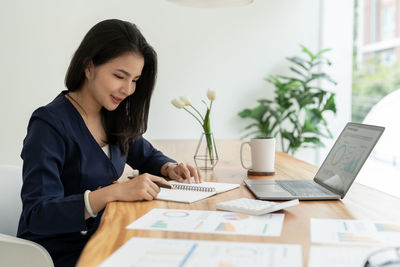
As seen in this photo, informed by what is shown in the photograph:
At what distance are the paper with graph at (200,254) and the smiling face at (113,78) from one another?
2.62 feet

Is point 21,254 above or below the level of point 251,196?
below

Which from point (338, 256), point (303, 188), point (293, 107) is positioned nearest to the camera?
point (338, 256)

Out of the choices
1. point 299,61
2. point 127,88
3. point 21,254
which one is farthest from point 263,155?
point 299,61

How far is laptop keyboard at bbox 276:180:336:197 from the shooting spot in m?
1.26

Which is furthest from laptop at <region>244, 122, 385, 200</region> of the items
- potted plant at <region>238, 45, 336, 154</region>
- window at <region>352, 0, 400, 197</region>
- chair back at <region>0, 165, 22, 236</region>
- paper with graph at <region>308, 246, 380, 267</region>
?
window at <region>352, 0, 400, 197</region>

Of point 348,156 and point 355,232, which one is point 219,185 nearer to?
point 348,156

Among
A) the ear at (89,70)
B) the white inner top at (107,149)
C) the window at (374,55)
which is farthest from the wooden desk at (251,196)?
the window at (374,55)

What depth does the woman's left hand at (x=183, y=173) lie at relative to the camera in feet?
5.00

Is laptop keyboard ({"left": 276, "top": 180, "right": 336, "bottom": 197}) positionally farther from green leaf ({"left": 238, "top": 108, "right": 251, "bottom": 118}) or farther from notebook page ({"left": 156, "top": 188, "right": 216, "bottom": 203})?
green leaf ({"left": 238, "top": 108, "right": 251, "bottom": 118})

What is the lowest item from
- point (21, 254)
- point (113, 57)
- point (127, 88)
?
point (21, 254)

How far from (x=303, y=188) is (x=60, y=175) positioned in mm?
752

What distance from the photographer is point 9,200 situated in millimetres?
1558

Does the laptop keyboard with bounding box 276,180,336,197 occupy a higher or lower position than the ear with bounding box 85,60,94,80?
lower

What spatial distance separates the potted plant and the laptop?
2.34m
